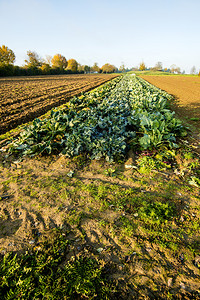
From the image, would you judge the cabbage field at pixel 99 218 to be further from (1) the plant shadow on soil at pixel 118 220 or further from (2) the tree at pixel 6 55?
(2) the tree at pixel 6 55

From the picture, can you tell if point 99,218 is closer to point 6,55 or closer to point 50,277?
point 50,277

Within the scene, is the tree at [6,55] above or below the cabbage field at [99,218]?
above

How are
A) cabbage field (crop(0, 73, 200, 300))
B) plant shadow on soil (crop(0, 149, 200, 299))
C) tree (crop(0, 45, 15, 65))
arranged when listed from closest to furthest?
cabbage field (crop(0, 73, 200, 300))
plant shadow on soil (crop(0, 149, 200, 299))
tree (crop(0, 45, 15, 65))

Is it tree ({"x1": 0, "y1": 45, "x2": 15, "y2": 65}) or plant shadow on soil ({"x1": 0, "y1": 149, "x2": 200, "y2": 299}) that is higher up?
tree ({"x1": 0, "y1": 45, "x2": 15, "y2": 65})

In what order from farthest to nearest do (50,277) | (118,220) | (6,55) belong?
1. (6,55)
2. (118,220)
3. (50,277)

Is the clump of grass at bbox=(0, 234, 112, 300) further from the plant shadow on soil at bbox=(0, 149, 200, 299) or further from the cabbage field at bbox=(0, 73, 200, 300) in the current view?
the plant shadow on soil at bbox=(0, 149, 200, 299)

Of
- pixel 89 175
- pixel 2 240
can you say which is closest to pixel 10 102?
pixel 89 175

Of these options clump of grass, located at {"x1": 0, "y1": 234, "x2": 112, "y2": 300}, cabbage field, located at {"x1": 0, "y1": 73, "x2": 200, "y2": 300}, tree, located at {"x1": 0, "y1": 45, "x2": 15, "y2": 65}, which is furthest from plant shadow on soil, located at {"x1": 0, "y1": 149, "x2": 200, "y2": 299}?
tree, located at {"x1": 0, "y1": 45, "x2": 15, "y2": 65}

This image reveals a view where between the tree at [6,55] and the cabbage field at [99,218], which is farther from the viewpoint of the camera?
the tree at [6,55]

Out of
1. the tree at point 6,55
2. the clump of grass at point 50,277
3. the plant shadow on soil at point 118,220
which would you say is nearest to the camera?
the clump of grass at point 50,277

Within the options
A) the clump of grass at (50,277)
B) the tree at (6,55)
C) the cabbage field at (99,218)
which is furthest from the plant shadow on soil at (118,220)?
the tree at (6,55)

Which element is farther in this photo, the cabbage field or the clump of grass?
the cabbage field

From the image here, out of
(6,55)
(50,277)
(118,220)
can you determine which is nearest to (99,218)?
(118,220)

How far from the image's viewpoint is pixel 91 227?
2.67 meters
